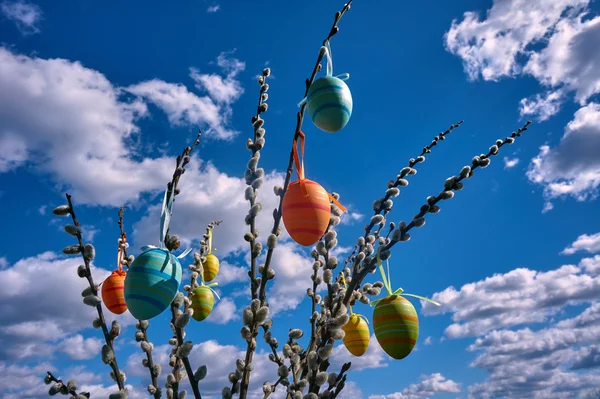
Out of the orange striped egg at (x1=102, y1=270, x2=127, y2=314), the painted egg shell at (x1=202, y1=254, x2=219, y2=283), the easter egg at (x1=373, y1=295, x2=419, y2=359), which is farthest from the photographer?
the painted egg shell at (x1=202, y1=254, x2=219, y2=283)

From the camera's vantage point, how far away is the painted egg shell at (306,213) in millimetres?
2420

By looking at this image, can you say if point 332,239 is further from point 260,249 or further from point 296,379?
point 296,379

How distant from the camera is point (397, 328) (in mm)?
2719

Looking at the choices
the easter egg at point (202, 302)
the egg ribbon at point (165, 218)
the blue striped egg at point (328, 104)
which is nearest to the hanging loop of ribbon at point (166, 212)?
the egg ribbon at point (165, 218)

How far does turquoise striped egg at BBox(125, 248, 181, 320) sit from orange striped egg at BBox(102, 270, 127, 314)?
4.21ft

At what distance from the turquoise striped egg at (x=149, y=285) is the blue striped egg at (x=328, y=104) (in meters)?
1.13

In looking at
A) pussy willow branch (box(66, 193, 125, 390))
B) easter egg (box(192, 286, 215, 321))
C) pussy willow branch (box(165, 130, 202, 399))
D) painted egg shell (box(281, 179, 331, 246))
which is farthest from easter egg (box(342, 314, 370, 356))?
pussy willow branch (box(66, 193, 125, 390))

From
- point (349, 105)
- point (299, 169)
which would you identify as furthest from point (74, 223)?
point (349, 105)

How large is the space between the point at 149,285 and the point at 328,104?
134 cm

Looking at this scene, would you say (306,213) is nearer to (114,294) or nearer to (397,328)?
(397,328)

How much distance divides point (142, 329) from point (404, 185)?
166 centimetres

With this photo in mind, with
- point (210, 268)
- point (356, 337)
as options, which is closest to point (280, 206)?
point (356, 337)

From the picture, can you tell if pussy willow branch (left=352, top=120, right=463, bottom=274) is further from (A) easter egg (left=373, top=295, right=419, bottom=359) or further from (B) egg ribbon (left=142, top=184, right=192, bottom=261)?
(B) egg ribbon (left=142, top=184, right=192, bottom=261)

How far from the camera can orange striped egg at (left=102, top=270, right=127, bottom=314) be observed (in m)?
3.29
